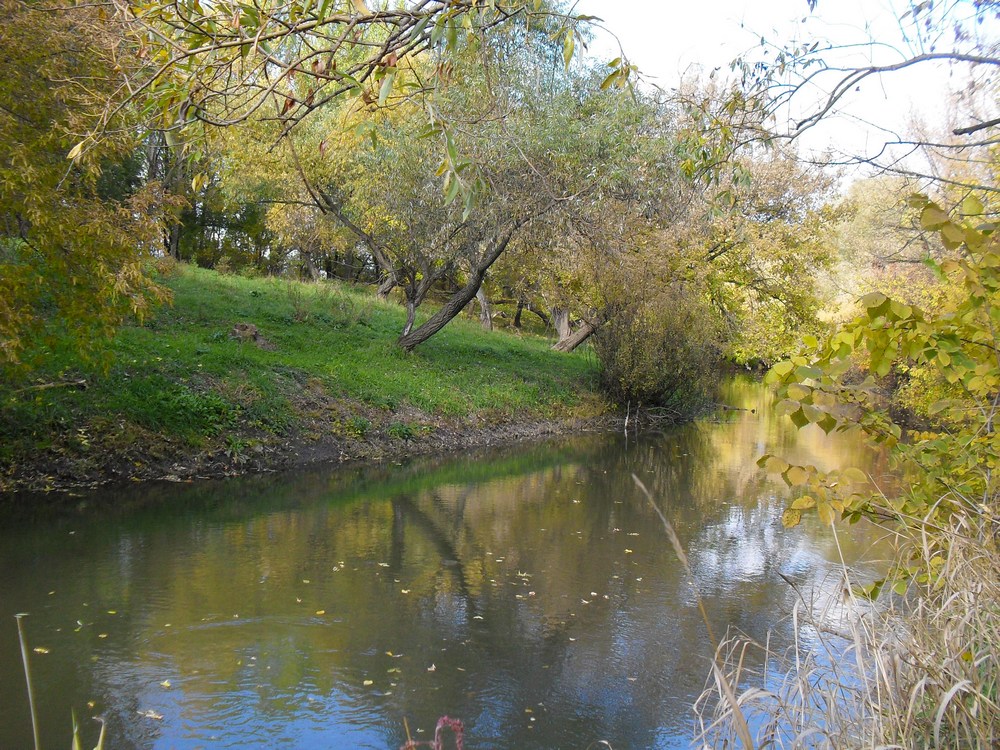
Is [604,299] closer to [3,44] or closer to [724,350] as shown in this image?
[724,350]

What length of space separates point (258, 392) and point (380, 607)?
707 cm

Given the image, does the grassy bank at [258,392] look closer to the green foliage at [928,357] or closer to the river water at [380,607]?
the river water at [380,607]

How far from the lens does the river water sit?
194 inches

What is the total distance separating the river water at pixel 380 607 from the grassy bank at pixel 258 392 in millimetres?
854

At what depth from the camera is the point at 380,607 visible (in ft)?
22.3

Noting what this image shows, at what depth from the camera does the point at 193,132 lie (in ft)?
15.3

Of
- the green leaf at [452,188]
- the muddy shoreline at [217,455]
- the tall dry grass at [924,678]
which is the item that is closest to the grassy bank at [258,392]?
the muddy shoreline at [217,455]

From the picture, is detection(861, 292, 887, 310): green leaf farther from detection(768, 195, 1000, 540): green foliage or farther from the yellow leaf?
the yellow leaf

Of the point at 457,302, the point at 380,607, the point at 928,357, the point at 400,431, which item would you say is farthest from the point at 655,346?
the point at 928,357

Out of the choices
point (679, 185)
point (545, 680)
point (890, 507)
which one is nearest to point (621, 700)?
point (545, 680)

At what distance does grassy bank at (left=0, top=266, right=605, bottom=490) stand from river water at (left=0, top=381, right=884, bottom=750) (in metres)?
0.85

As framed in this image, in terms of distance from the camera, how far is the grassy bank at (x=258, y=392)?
10398 millimetres

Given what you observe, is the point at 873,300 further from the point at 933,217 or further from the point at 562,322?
the point at 562,322

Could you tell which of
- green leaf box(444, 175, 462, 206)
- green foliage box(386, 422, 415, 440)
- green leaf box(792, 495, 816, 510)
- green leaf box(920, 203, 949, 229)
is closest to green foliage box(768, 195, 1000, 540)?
green leaf box(920, 203, 949, 229)
